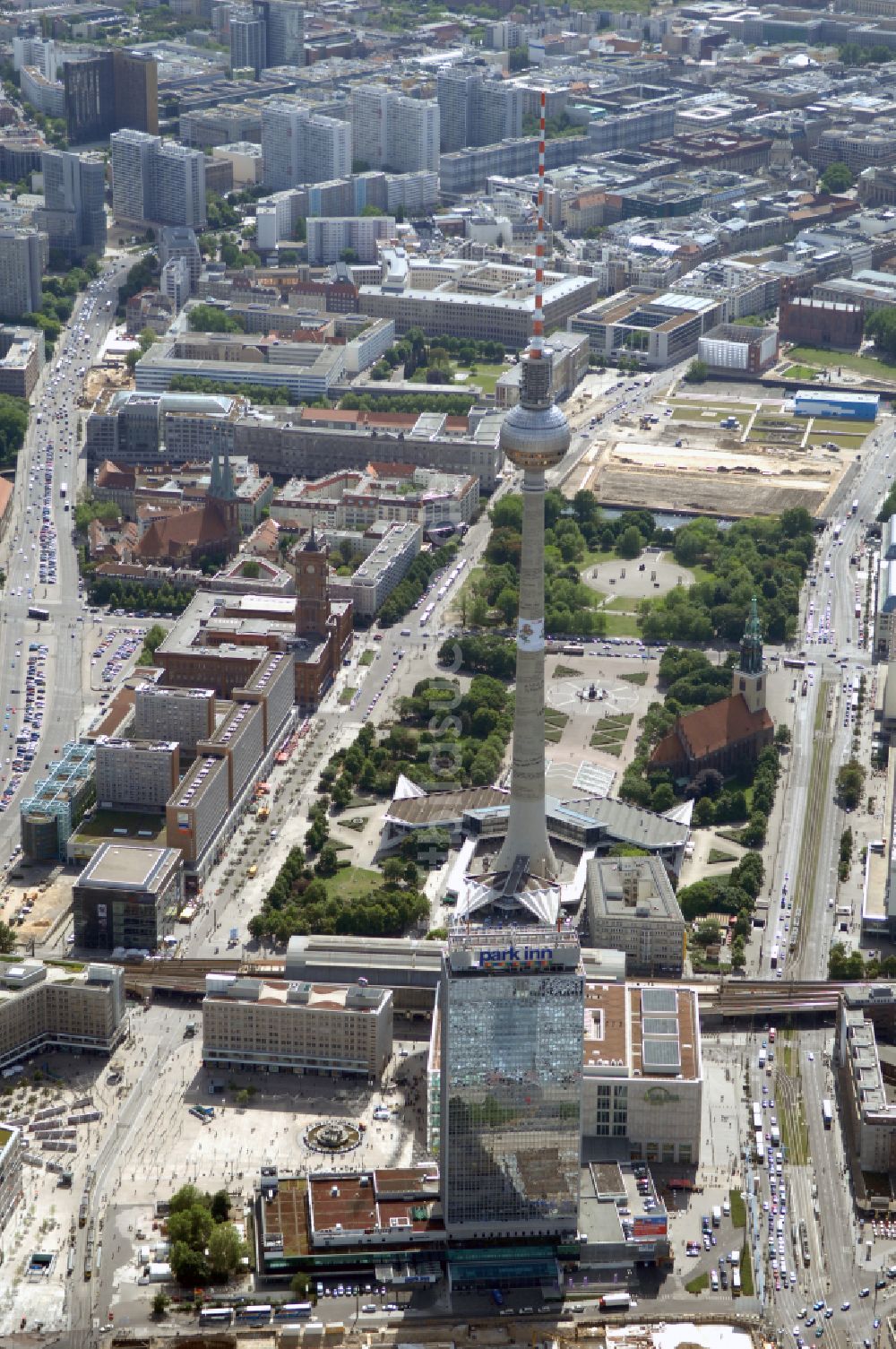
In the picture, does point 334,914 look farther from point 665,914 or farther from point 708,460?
point 708,460

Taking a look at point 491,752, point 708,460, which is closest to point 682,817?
point 491,752

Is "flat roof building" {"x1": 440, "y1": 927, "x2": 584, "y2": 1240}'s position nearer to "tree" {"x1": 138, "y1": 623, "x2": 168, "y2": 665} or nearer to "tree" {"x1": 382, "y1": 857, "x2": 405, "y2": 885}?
"tree" {"x1": 382, "y1": 857, "x2": 405, "y2": 885}

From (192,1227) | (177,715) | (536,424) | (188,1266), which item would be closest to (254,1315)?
(188,1266)

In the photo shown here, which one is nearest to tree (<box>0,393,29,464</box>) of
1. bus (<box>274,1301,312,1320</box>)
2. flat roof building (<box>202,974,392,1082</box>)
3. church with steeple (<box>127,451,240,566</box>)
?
church with steeple (<box>127,451,240,566</box>)

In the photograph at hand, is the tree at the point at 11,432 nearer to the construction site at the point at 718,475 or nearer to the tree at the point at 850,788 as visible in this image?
the construction site at the point at 718,475

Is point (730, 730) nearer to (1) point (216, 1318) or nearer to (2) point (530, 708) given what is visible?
(2) point (530, 708)

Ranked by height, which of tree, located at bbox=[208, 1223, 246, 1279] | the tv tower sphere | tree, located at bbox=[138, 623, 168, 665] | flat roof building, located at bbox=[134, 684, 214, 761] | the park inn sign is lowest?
tree, located at bbox=[138, 623, 168, 665]
